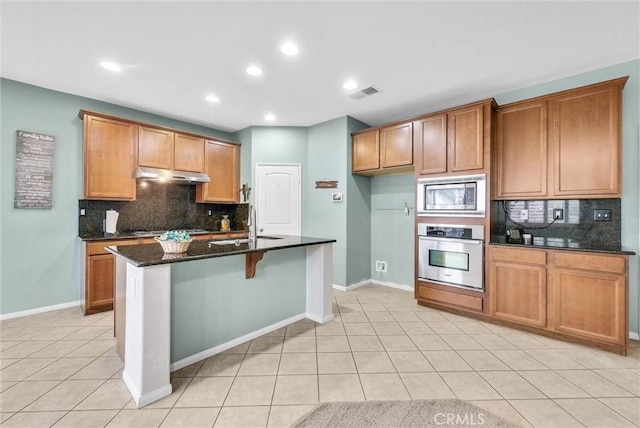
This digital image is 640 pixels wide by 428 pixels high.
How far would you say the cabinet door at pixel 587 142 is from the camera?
262 centimetres

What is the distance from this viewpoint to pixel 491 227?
316cm

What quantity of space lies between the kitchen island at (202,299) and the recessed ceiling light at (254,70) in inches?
71.9

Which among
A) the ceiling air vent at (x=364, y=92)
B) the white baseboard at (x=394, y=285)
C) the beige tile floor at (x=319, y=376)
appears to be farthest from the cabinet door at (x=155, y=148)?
the white baseboard at (x=394, y=285)

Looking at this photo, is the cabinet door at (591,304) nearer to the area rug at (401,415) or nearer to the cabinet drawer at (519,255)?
the cabinet drawer at (519,255)

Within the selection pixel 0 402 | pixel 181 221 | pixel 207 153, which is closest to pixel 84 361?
pixel 0 402

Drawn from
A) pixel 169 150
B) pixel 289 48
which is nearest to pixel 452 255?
pixel 289 48

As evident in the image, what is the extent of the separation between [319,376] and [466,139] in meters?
2.96

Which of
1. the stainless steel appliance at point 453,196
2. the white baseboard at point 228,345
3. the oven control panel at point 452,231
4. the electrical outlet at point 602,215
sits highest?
the stainless steel appliance at point 453,196

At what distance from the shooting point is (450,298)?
340cm

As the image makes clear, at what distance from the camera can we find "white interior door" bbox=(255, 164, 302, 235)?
481cm

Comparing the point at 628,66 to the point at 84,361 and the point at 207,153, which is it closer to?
the point at 207,153

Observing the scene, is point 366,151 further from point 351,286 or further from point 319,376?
point 319,376

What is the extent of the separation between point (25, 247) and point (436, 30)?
16.0ft

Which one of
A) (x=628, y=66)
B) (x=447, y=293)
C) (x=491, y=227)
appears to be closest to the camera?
(x=628, y=66)
